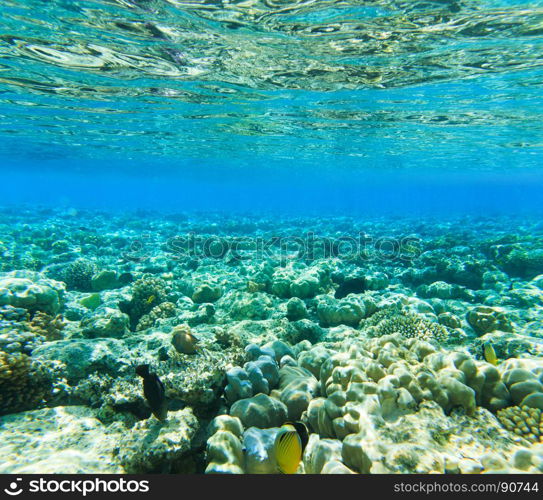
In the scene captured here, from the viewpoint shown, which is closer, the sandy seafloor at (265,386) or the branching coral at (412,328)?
the sandy seafloor at (265,386)

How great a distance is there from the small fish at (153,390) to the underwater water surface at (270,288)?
3cm

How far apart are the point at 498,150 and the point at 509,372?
36.0 m

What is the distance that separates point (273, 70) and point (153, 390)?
44.4 ft

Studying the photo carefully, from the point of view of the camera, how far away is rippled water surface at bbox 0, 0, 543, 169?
883cm

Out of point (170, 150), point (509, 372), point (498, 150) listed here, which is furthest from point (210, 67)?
point (498, 150)

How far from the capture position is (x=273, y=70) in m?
12.9

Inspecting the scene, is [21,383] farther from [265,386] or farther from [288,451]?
[288,451]

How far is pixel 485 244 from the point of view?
53.6 ft

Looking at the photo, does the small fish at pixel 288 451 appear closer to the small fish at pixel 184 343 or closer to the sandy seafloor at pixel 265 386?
the sandy seafloor at pixel 265 386

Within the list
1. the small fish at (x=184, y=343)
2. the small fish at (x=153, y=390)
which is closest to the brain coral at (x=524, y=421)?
the small fish at (x=153, y=390)

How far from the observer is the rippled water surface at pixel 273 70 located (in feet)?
29.0

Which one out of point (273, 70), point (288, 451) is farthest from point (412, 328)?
point (273, 70)

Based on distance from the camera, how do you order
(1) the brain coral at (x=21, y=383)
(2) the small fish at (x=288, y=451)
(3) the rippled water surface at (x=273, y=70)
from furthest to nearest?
(3) the rippled water surface at (x=273, y=70) < (1) the brain coral at (x=21, y=383) < (2) the small fish at (x=288, y=451)
